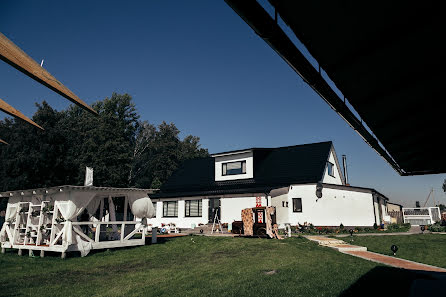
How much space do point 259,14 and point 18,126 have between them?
50103 mm

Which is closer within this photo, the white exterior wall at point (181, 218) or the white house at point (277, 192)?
the white house at point (277, 192)

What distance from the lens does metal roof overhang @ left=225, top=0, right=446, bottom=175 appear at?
7.43ft

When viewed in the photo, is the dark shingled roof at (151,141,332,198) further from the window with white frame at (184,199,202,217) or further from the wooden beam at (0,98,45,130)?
the wooden beam at (0,98,45,130)

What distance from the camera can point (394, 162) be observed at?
270 inches

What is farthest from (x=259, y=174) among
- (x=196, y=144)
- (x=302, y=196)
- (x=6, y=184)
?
(x=196, y=144)

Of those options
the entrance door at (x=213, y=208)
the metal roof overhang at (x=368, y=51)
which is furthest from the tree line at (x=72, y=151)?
the metal roof overhang at (x=368, y=51)

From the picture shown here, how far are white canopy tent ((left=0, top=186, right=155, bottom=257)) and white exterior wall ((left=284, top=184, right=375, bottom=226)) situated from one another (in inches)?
571

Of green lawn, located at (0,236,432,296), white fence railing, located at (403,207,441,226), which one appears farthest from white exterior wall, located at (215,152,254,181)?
white fence railing, located at (403,207,441,226)

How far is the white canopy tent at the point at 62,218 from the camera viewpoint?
46.8ft

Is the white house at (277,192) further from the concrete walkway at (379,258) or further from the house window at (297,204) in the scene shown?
the concrete walkway at (379,258)

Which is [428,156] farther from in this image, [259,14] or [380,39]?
[259,14]

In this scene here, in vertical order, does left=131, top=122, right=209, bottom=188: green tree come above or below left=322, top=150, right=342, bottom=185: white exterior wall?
above

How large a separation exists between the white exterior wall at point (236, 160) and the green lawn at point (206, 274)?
1592 cm

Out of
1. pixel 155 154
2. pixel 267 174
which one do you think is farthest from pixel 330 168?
pixel 155 154
